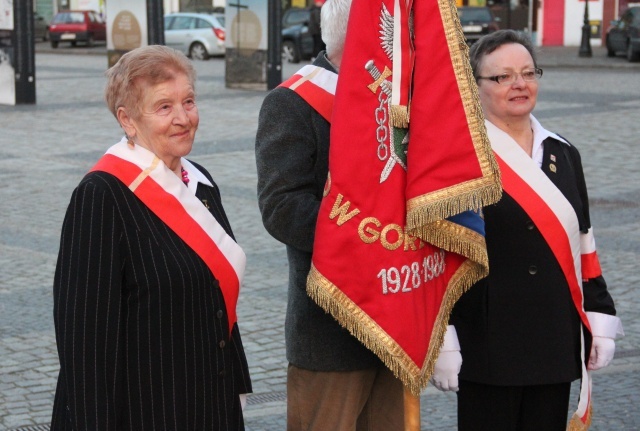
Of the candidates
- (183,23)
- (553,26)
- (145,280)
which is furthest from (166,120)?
(553,26)

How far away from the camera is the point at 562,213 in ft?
11.6

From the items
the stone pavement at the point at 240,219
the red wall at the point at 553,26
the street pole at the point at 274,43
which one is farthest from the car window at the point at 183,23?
the red wall at the point at 553,26

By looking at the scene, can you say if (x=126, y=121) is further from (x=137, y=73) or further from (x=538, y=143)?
(x=538, y=143)

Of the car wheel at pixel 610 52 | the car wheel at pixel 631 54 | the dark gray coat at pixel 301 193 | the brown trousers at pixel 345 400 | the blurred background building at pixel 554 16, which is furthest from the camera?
the blurred background building at pixel 554 16

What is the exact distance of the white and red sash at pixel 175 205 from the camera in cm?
290

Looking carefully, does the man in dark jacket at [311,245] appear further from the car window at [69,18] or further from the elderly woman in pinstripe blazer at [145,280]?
the car window at [69,18]

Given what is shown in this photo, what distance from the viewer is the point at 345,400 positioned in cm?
338

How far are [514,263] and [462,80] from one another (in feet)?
2.63

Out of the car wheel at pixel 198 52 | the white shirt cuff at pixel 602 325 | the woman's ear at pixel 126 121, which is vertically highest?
the woman's ear at pixel 126 121

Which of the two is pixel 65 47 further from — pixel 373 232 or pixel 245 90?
pixel 373 232

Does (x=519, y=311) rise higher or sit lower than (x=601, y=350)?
higher

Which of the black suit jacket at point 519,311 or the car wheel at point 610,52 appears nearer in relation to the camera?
the black suit jacket at point 519,311

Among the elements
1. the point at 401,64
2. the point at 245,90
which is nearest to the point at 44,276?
the point at 401,64

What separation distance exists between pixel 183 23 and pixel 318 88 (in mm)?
30794
